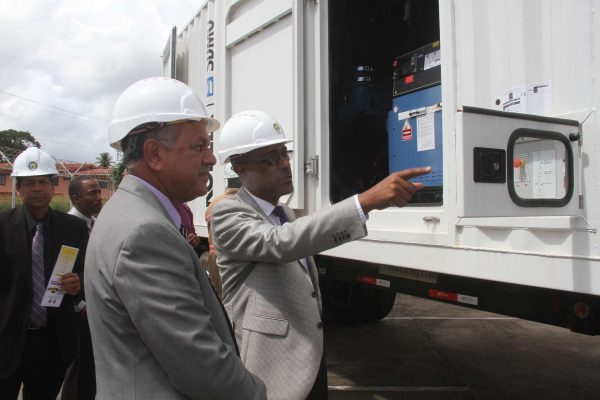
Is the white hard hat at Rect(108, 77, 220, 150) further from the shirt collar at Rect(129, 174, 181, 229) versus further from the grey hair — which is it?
the shirt collar at Rect(129, 174, 181, 229)

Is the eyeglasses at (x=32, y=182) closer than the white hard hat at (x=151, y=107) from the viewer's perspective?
No

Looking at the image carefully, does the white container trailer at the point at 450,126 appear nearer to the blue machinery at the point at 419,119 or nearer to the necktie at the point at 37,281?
the blue machinery at the point at 419,119

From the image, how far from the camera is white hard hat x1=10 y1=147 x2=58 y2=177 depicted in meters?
2.65

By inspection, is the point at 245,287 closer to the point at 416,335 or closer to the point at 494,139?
the point at 494,139

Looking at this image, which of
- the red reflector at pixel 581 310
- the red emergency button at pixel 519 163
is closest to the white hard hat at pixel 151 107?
the red emergency button at pixel 519 163

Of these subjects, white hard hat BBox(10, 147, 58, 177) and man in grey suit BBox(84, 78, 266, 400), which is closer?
man in grey suit BBox(84, 78, 266, 400)

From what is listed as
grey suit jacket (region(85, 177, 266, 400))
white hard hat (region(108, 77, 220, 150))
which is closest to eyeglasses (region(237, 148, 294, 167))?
white hard hat (region(108, 77, 220, 150))

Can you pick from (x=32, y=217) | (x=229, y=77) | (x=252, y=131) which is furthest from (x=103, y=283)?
(x=229, y=77)

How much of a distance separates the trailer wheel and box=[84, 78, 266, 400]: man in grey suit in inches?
175

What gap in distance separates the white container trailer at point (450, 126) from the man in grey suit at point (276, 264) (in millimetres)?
374

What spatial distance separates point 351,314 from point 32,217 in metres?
3.95

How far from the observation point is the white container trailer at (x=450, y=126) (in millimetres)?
1722

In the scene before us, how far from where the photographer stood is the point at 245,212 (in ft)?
6.07

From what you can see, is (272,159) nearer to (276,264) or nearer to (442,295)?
(276,264)
